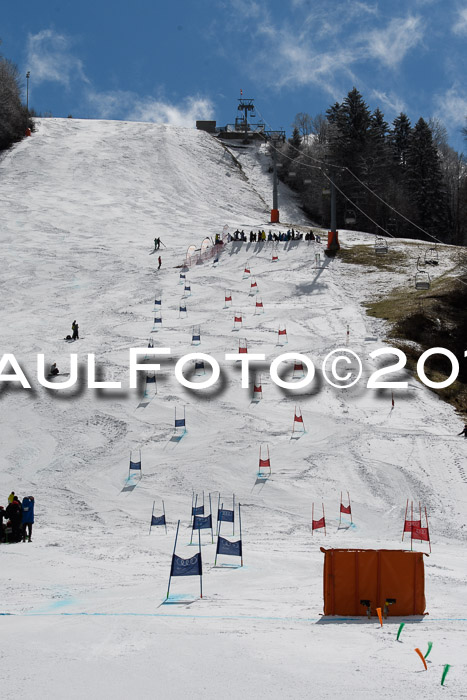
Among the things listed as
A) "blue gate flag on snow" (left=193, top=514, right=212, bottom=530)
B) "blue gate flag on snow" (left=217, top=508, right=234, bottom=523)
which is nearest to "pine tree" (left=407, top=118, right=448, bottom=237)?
"blue gate flag on snow" (left=217, top=508, right=234, bottom=523)

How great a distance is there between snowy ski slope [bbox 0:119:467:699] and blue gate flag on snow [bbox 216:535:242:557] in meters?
0.34

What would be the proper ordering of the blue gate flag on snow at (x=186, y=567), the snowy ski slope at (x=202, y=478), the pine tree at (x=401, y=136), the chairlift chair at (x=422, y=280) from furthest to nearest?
the pine tree at (x=401, y=136) → the chairlift chair at (x=422, y=280) → the blue gate flag on snow at (x=186, y=567) → the snowy ski slope at (x=202, y=478)

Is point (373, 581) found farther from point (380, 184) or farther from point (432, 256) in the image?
point (380, 184)

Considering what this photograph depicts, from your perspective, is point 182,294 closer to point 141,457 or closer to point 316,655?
point 141,457

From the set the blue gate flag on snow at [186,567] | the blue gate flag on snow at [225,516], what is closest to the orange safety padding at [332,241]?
the blue gate flag on snow at [225,516]

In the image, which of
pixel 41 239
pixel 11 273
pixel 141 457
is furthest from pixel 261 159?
pixel 141 457

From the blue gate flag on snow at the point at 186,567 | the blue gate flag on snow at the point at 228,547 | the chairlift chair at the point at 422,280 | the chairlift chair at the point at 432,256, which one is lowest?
the blue gate flag on snow at the point at 228,547

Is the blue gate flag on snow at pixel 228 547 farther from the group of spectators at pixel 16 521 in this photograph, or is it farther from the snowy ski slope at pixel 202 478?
the group of spectators at pixel 16 521

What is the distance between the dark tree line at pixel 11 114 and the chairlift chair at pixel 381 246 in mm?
43802

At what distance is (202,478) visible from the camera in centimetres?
2209

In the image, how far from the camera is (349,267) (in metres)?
46.9

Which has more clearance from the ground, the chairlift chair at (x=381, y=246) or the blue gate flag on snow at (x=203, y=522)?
the chairlift chair at (x=381, y=246)

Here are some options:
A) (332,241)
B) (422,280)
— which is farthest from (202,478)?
(332,241)

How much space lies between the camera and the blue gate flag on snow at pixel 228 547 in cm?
1422
